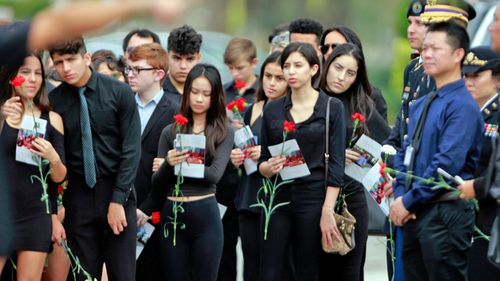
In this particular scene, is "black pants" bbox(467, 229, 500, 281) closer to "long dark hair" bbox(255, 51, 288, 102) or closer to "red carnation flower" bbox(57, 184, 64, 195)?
"long dark hair" bbox(255, 51, 288, 102)

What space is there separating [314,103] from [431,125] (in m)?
1.53

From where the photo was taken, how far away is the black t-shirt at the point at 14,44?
Answer: 4113mm

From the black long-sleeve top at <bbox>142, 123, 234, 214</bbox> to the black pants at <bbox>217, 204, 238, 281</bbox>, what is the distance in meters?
1.14

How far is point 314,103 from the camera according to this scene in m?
7.95

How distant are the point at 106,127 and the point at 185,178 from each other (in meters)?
0.79

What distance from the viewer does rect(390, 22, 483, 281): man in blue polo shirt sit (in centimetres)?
639

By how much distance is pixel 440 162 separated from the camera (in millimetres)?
6379

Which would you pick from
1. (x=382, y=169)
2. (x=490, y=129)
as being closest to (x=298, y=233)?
(x=382, y=169)

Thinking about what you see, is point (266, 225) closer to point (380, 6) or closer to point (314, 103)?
point (314, 103)

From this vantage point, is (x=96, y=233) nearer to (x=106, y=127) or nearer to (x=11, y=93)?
(x=106, y=127)

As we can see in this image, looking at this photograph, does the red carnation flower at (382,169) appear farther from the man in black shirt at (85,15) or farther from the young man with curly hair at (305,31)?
the man in black shirt at (85,15)

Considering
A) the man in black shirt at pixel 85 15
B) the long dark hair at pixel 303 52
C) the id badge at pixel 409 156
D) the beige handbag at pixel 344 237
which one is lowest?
the beige handbag at pixel 344 237

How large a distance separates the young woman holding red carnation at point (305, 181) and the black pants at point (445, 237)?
4.53 ft

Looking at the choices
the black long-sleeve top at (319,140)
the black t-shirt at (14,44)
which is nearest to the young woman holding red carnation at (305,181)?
the black long-sleeve top at (319,140)
